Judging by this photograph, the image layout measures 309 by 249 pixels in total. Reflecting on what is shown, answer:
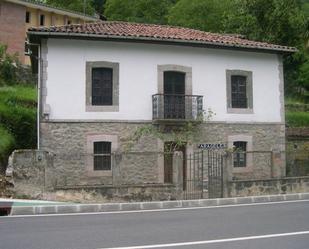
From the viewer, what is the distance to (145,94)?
2153 centimetres

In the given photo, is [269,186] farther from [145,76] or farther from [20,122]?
[20,122]

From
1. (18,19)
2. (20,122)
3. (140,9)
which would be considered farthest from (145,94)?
(140,9)

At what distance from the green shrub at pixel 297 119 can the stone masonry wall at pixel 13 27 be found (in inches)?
944

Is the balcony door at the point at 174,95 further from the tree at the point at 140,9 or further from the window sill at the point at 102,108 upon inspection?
the tree at the point at 140,9

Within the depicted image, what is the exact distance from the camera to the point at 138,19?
5259cm

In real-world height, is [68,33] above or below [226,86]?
above

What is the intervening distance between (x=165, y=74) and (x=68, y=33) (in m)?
4.75

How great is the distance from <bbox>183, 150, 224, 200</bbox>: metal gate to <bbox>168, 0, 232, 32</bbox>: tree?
27.0m

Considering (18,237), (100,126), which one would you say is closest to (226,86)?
(100,126)

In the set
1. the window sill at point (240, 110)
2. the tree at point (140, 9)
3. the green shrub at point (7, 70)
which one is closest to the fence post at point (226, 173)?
the window sill at point (240, 110)

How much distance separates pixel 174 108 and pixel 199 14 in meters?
28.4

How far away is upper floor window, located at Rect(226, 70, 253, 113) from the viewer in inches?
911

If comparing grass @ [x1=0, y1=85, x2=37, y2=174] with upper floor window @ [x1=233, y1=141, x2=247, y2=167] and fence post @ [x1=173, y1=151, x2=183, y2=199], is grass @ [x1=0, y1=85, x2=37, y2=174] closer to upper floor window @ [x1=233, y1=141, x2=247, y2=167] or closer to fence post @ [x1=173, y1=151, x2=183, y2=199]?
fence post @ [x1=173, y1=151, x2=183, y2=199]

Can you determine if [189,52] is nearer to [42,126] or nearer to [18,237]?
[42,126]
